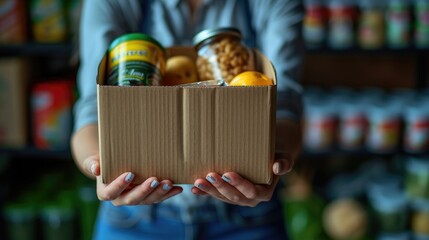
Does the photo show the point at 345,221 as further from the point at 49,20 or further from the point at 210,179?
the point at 210,179

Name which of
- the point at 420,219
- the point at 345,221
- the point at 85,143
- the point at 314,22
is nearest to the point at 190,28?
the point at 85,143

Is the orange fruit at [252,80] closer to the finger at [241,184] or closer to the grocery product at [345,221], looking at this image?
the finger at [241,184]

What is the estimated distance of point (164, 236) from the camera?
1165mm

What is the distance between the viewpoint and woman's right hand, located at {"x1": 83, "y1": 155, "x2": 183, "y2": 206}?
0.79 meters

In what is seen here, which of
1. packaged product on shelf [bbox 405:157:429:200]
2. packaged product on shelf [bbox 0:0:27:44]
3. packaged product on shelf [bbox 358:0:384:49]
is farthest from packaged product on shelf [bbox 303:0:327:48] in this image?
packaged product on shelf [bbox 0:0:27:44]

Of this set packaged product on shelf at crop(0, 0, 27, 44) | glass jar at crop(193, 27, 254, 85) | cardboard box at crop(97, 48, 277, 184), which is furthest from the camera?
packaged product on shelf at crop(0, 0, 27, 44)

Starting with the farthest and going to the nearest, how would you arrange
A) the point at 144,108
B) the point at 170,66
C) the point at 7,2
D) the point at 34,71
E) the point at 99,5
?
the point at 34,71 → the point at 7,2 → the point at 99,5 → the point at 170,66 → the point at 144,108

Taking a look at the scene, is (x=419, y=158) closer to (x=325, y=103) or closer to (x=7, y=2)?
(x=325, y=103)

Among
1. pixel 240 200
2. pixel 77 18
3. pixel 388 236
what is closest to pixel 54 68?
pixel 77 18

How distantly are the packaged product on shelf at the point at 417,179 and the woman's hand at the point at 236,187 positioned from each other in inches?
60.0

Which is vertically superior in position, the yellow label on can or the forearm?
the yellow label on can

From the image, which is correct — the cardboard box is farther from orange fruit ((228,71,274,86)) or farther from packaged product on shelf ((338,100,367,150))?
packaged product on shelf ((338,100,367,150))

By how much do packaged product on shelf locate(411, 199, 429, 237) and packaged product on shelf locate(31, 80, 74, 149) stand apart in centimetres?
→ 127

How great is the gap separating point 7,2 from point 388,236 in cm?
157
